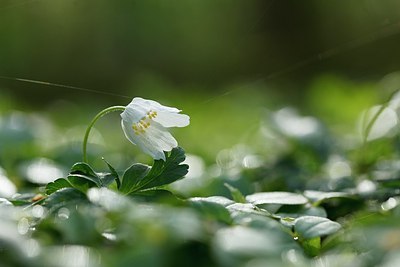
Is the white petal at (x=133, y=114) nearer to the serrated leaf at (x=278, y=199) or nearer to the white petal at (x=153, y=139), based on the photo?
the white petal at (x=153, y=139)

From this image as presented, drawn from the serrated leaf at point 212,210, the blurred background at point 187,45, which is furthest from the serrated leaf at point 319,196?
the blurred background at point 187,45

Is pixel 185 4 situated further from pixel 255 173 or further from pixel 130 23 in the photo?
pixel 255 173

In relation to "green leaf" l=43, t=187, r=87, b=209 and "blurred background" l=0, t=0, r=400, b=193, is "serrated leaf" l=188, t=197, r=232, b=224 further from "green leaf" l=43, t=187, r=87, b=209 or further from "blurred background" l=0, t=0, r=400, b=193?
"blurred background" l=0, t=0, r=400, b=193

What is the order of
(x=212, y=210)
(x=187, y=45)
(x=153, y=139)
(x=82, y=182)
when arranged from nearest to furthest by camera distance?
(x=212, y=210), (x=82, y=182), (x=153, y=139), (x=187, y=45)

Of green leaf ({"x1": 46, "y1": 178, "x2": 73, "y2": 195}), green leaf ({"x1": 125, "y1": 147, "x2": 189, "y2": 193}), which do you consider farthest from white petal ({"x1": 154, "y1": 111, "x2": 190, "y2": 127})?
green leaf ({"x1": 46, "y1": 178, "x2": 73, "y2": 195})

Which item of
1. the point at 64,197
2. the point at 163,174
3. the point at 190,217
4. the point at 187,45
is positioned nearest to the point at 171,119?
the point at 163,174

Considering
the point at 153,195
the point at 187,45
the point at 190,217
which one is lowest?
the point at 190,217

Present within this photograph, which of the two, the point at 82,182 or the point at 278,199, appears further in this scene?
the point at 278,199

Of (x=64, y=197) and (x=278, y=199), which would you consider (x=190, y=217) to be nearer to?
(x=64, y=197)
